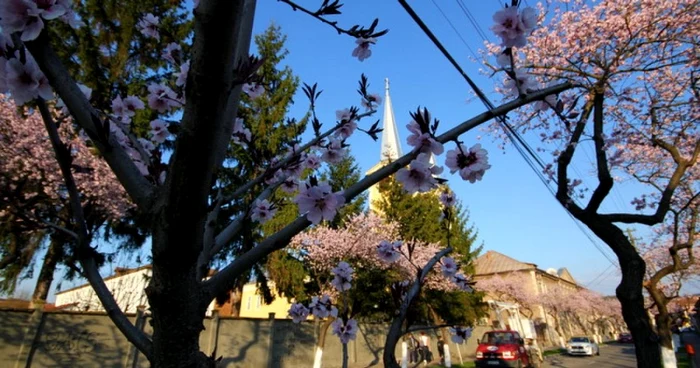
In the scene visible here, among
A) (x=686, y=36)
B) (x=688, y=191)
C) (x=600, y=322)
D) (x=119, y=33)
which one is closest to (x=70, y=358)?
(x=119, y=33)

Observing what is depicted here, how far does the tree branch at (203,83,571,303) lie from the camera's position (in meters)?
1.58

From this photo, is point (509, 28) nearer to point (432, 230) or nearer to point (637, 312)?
point (637, 312)

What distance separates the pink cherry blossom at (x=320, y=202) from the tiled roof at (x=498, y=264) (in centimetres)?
Answer: 5194

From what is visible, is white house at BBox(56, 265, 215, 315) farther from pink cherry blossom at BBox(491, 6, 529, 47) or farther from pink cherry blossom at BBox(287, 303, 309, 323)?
pink cherry blossom at BBox(491, 6, 529, 47)

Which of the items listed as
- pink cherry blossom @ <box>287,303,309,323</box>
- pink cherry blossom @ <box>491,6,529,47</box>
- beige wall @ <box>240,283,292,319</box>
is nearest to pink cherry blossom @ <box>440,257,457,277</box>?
pink cherry blossom @ <box>287,303,309,323</box>

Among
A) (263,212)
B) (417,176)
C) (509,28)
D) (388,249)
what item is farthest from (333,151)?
(509,28)

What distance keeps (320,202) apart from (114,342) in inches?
472

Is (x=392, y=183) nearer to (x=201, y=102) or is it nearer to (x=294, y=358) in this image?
(x=294, y=358)

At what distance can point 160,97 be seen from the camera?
2.50 meters

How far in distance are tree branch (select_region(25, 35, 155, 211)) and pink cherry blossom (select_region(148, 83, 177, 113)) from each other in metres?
1.14

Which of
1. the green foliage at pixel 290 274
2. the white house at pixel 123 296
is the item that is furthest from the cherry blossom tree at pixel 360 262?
the white house at pixel 123 296

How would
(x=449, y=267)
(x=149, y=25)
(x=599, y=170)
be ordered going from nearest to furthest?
(x=149, y=25), (x=449, y=267), (x=599, y=170)

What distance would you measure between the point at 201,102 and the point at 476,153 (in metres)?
1.37

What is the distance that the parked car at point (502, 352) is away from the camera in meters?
16.2
